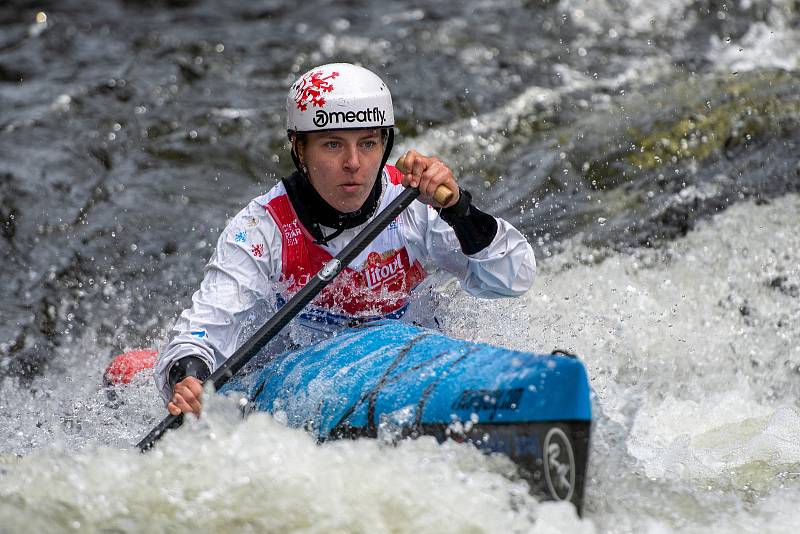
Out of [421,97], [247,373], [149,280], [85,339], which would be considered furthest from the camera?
[421,97]

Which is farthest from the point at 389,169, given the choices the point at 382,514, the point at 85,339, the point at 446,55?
the point at 446,55

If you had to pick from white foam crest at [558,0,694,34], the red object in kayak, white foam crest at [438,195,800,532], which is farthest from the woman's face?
white foam crest at [558,0,694,34]

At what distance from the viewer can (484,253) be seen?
4203mm

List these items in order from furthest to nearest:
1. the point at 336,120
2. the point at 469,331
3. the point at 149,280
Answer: the point at 149,280
the point at 469,331
the point at 336,120

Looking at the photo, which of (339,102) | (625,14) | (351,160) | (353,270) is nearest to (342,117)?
(339,102)

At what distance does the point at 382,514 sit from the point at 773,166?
5.12 m

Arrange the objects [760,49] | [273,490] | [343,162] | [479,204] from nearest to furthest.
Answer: [273,490] < [343,162] < [479,204] < [760,49]

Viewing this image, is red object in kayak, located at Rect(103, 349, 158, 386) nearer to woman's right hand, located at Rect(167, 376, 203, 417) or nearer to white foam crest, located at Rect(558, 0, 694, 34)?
woman's right hand, located at Rect(167, 376, 203, 417)

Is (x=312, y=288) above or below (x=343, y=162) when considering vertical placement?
below

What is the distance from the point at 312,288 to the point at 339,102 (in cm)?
75

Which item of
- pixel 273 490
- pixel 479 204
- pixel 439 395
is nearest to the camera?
pixel 273 490

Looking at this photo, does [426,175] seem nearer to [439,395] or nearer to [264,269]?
[264,269]

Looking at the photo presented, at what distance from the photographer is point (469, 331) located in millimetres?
4945

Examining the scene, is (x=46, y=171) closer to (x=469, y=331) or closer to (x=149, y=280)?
(x=149, y=280)
